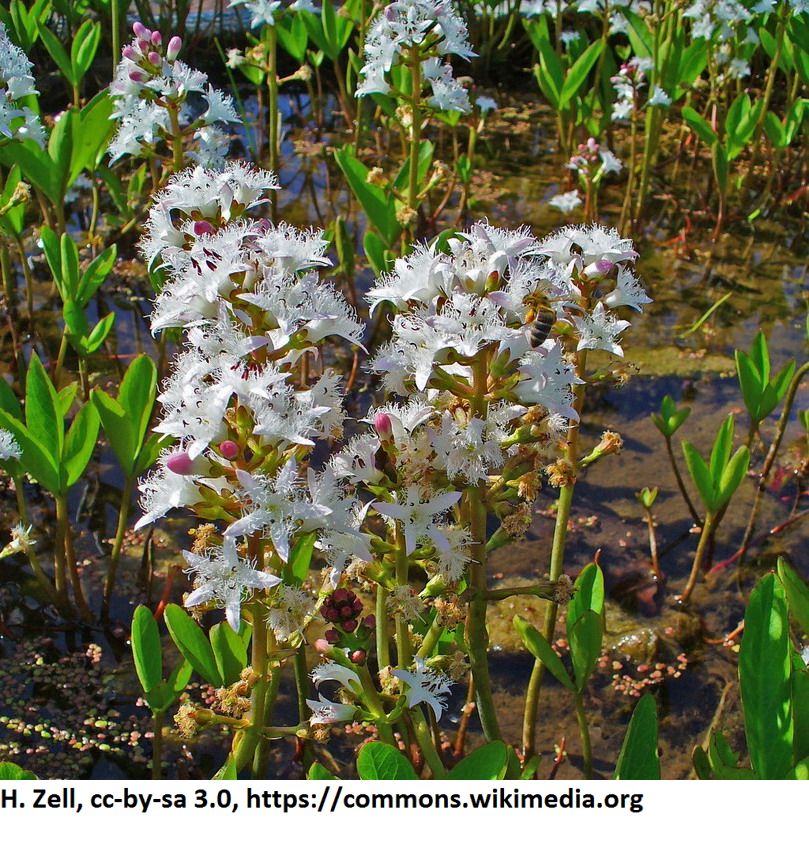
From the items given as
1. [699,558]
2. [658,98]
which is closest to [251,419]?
[699,558]

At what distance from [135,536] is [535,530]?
0.91 meters

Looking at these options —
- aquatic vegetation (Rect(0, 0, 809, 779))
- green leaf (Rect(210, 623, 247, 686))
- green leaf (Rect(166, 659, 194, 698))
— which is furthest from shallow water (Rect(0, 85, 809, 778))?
A: green leaf (Rect(210, 623, 247, 686))

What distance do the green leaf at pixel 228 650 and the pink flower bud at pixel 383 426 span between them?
1.38 feet

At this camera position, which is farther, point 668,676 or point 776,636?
point 668,676

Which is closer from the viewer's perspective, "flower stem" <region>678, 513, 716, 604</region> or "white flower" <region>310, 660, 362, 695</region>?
"white flower" <region>310, 660, 362, 695</region>

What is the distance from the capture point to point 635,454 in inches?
101

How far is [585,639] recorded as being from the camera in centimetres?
142

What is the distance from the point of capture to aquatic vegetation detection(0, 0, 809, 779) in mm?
1114

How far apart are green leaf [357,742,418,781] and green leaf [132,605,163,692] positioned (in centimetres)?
41

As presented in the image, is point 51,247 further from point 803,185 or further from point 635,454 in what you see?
point 803,185

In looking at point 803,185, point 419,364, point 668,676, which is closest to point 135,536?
point 668,676

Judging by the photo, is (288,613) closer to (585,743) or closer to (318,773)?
(318,773)

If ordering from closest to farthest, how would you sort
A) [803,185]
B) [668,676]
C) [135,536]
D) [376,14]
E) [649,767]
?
[649,767] → [668,676] → [135,536] → [376,14] → [803,185]

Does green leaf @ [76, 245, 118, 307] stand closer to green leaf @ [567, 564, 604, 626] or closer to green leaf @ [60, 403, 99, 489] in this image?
green leaf @ [60, 403, 99, 489]
